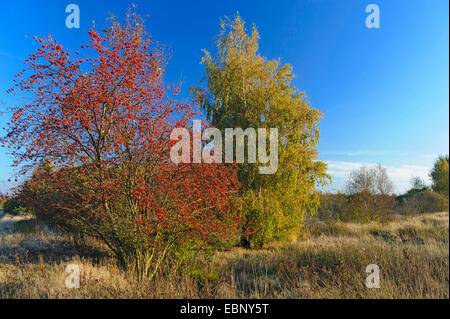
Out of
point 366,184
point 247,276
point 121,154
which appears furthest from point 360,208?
point 121,154

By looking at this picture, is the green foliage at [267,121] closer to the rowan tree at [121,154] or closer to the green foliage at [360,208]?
the rowan tree at [121,154]

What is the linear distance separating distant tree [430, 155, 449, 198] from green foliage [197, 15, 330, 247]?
14.3 metres

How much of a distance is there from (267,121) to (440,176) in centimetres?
1767

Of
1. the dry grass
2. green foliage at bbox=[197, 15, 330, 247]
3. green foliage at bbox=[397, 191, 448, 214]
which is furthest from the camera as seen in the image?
green foliage at bbox=[397, 191, 448, 214]

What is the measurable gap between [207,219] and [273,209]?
5054 millimetres

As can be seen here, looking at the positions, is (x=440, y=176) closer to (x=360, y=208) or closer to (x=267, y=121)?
(x=360, y=208)

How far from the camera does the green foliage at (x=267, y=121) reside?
10.5 m

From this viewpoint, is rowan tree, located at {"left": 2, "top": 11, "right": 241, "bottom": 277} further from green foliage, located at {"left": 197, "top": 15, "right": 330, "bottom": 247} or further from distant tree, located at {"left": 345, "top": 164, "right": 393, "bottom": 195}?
distant tree, located at {"left": 345, "top": 164, "right": 393, "bottom": 195}

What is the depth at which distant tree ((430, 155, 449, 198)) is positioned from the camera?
18716 millimetres

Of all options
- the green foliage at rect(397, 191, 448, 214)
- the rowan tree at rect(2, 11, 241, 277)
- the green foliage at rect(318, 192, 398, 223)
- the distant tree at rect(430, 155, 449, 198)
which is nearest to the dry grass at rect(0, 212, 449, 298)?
the rowan tree at rect(2, 11, 241, 277)

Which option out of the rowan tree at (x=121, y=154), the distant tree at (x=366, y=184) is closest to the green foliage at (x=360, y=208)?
→ the distant tree at (x=366, y=184)

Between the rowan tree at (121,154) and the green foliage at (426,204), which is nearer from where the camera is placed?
the rowan tree at (121,154)

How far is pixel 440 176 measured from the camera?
63.5 ft

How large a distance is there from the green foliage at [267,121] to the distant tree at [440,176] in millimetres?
14266
